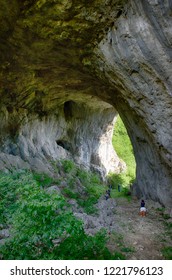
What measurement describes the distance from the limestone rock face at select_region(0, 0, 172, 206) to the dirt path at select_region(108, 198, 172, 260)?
180cm

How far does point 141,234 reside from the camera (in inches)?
390

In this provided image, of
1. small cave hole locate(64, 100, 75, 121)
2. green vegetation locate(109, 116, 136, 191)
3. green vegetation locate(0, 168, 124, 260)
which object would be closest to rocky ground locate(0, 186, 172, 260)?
green vegetation locate(0, 168, 124, 260)

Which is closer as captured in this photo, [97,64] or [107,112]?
[97,64]

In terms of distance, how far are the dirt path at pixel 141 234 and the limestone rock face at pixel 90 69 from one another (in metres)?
1.80

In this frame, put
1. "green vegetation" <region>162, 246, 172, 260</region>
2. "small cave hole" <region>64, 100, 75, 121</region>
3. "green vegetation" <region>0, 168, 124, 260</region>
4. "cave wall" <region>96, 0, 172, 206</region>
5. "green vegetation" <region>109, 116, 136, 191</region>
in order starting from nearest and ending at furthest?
"green vegetation" <region>0, 168, 124, 260</region>
"green vegetation" <region>162, 246, 172, 260</region>
"cave wall" <region>96, 0, 172, 206</region>
"small cave hole" <region>64, 100, 75, 121</region>
"green vegetation" <region>109, 116, 136, 191</region>

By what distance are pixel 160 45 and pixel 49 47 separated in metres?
6.05

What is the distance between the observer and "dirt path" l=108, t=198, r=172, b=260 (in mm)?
8189

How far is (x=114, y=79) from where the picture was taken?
1222cm

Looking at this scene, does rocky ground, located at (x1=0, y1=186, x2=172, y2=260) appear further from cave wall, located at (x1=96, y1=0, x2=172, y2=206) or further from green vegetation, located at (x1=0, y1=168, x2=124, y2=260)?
green vegetation, located at (x1=0, y1=168, x2=124, y2=260)

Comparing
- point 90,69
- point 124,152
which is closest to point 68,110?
point 90,69

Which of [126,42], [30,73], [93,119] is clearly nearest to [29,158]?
[30,73]

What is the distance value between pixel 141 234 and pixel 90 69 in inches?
351

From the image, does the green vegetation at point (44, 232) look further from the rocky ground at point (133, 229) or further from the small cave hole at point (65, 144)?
the small cave hole at point (65, 144)

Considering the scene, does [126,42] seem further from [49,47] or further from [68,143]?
[68,143]
